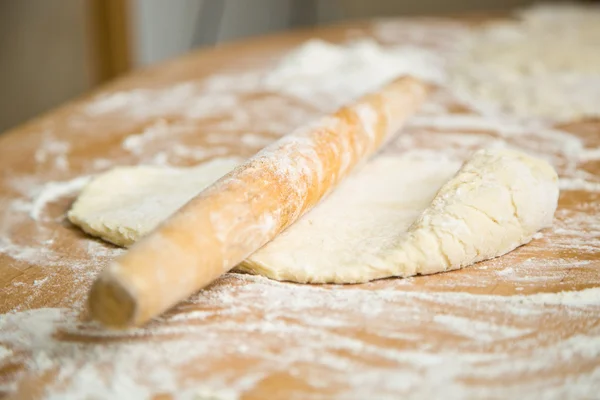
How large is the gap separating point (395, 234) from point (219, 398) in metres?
0.48

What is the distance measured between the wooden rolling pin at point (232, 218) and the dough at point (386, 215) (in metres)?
0.05

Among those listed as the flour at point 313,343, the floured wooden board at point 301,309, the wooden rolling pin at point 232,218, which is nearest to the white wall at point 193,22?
the floured wooden board at point 301,309

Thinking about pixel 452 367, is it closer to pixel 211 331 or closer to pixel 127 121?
pixel 211 331

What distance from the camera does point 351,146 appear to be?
1.34 metres

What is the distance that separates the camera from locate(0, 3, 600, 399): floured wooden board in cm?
83

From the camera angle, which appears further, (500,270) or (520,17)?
A: (520,17)

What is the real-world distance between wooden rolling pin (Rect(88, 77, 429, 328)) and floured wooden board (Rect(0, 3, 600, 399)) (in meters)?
0.08

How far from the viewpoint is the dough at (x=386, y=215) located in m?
1.05

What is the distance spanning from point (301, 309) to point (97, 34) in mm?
2991

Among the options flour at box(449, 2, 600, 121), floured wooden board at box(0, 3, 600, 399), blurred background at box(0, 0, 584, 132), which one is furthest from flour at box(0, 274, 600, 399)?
blurred background at box(0, 0, 584, 132)

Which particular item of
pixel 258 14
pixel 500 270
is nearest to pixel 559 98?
pixel 500 270

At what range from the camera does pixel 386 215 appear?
48.0 inches

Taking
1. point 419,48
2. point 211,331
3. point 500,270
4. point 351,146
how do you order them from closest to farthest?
point 211,331
point 500,270
point 351,146
point 419,48

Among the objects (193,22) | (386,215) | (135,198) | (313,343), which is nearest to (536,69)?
(386,215)
